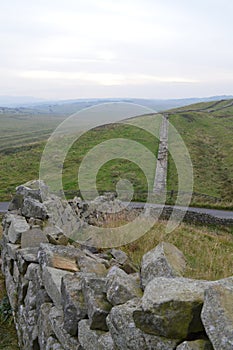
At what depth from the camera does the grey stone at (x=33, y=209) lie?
1048cm

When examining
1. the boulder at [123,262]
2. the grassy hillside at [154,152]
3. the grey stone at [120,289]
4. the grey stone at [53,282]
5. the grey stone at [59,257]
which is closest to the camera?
the grey stone at [120,289]

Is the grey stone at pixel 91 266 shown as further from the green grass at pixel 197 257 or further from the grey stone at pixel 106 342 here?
the grey stone at pixel 106 342

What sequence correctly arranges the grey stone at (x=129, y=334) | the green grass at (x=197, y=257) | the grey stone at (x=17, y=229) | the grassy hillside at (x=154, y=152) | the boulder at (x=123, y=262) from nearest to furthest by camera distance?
the grey stone at (x=129, y=334), the green grass at (x=197, y=257), the boulder at (x=123, y=262), the grey stone at (x=17, y=229), the grassy hillside at (x=154, y=152)

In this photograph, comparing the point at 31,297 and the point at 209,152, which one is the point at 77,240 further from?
the point at 209,152

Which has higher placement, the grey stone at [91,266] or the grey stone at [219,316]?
the grey stone at [219,316]

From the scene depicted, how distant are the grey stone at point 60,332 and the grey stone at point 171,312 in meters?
1.70

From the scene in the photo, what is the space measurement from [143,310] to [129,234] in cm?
636

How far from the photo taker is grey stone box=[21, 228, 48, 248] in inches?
340

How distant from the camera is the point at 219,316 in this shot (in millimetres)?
3459

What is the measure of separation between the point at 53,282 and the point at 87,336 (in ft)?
4.74

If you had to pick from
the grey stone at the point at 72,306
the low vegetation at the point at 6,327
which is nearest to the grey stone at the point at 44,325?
the grey stone at the point at 72,306

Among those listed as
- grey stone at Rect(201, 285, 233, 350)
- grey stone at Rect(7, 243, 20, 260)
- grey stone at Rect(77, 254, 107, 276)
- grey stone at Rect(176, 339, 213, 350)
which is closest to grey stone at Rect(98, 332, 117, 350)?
grey stone at Rect(176, 339, 213, 350)

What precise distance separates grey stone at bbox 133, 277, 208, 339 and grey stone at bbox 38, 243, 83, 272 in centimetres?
294

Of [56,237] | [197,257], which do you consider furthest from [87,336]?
[197,257]
